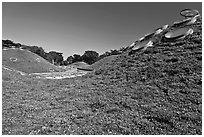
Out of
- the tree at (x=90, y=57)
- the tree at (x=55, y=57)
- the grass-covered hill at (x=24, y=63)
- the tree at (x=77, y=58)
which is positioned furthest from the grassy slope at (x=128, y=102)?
the tree at (x=77, y=58)

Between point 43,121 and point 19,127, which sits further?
point 43,121

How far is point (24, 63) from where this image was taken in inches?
2020

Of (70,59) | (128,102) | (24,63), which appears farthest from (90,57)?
(128,102)

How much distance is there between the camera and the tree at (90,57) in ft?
378

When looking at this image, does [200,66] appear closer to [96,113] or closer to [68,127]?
[96,113]

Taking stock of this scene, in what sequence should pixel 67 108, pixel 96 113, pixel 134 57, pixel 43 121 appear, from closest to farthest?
pixel 43 121
pixel 96 113
pixel 67 108
pixel 134 57

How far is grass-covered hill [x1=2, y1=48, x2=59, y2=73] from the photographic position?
46.6 metres

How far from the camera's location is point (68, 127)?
30.0 ft

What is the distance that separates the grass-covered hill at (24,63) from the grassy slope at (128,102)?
94.4 ft

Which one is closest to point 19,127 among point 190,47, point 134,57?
point 134,57

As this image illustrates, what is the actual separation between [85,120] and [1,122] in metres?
4.32

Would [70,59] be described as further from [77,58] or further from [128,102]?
[128,102]

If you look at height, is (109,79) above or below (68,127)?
above

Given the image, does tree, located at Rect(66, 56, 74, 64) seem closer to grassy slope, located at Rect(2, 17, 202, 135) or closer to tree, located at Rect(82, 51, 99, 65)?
tree, located at Rect(82, 51, 99, 65)
